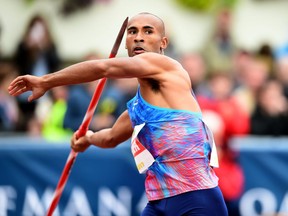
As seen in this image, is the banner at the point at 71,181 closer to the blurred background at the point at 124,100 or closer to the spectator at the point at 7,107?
the blurred background at the point at 124,100

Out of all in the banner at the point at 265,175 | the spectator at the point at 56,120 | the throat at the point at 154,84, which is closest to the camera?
the throat at the point at 154,84

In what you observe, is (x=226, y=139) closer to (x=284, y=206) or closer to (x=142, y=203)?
(x=284, y=206)

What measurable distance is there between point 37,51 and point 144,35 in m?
7.13

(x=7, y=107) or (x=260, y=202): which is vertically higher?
(x=7, y=107)

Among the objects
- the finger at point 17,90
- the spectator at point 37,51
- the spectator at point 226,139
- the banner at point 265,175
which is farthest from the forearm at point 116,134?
the spectator at point 37,51

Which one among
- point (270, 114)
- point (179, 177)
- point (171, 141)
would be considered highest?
point (171, 141)

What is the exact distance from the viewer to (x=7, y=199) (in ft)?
38.0

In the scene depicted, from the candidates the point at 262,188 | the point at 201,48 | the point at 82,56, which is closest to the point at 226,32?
the point at 201,48

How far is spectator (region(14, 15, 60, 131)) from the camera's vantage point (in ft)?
47.6

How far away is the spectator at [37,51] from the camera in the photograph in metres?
14.5

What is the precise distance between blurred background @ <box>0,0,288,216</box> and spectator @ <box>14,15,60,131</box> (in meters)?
0.02

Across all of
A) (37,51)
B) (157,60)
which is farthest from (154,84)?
(37,51)

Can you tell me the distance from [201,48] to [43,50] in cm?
263

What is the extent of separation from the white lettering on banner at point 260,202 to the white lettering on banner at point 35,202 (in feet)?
7.33
